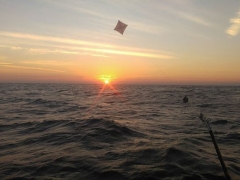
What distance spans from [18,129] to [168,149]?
34.1 feet

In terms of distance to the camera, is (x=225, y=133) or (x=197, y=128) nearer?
(x=225, y=133)

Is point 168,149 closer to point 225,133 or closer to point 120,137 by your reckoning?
point 120,137

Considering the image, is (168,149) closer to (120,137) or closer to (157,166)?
(157,166)

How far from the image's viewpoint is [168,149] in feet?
31.7

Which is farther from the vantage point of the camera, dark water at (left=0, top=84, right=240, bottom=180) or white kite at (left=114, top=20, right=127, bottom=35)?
white kite at (left=114, top=20, right=127, bottom=35)

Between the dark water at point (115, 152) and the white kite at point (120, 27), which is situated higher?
the white kite at point (120, 27)

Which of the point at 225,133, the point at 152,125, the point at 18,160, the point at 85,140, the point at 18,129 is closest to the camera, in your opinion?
the point at 18,160

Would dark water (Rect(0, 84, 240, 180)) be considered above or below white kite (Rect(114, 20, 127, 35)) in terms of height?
below

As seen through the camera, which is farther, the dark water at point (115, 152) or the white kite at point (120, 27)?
the white kite at point (120, 27)

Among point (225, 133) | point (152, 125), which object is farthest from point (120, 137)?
point (225, 133)

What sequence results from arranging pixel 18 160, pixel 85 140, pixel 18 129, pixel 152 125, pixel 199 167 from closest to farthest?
pixel 199 167 < pixel 18 160 < pixel 85 140 < pixel 18 129 < pixel 152 125

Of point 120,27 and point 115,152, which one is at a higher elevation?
point 120,27

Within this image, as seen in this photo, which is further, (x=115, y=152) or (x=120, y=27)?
(x=120, y=27)

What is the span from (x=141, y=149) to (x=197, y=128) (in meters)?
6.40
